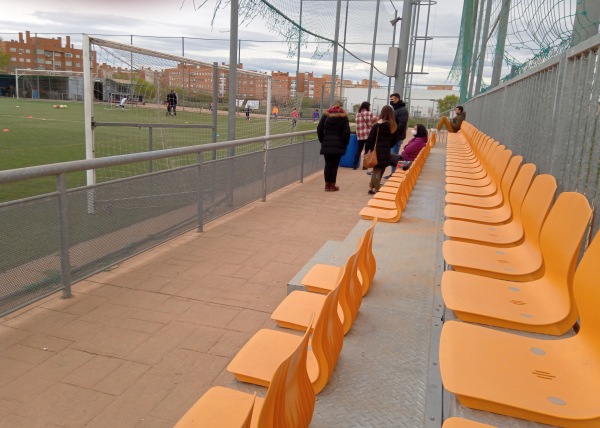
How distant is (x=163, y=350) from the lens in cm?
326

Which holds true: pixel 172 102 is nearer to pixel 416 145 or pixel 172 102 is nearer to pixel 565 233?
pixel 416 145

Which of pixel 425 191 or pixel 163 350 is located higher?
pixel 425 191

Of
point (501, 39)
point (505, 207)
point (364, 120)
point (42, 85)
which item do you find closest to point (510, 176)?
point (505, 207)

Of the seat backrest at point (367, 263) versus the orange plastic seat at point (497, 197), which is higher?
the orange plastic seat at point (497, 197)

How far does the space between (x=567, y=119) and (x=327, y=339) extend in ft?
7.86

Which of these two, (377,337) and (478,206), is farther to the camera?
(478,206)

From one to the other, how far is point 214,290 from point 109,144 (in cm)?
524

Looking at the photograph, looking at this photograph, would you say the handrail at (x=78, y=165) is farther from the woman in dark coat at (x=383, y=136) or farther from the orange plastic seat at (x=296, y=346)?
the woman in dark coat at (x=383, y=136)

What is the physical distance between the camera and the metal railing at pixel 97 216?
11.5 ft

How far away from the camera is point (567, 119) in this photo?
3.33 m

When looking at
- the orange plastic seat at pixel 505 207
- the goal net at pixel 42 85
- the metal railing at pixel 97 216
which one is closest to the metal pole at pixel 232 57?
the metal railing at pixel 97 216

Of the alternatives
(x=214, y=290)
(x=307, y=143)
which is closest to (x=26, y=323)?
(x=214, y=290)

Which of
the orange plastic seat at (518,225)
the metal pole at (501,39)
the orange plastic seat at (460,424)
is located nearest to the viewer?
the orange plastic seat at (460,424)

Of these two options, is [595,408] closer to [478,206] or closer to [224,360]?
[224,360]
